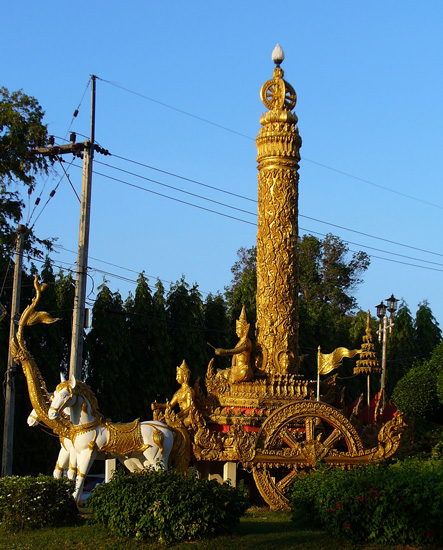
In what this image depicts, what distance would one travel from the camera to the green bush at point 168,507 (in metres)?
7.90

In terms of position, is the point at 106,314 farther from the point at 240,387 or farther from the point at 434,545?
the point at 434,545

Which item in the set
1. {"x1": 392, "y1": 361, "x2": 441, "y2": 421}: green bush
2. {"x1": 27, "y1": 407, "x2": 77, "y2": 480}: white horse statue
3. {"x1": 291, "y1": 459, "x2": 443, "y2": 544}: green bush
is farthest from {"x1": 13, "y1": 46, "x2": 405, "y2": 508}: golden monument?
{"x1": 291, "y1": 459, "x2": 443, "y2": 544}: green bush

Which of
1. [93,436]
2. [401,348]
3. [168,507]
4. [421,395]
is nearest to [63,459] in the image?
[93,436]

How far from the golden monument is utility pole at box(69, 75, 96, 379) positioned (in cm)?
167

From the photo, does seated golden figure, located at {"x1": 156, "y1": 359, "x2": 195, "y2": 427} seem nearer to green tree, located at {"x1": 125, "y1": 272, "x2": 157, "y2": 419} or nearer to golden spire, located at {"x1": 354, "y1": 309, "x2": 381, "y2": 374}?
golden spire, located at {"x1": 354, "y1": 309, "x2": 381, "y2": 374}

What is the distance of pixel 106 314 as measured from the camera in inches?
711

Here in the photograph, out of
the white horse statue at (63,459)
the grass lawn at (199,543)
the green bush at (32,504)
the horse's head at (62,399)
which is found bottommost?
the grass lawn at (199,543)

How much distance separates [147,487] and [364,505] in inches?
88.2

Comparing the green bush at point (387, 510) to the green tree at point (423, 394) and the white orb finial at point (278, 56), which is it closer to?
the green tree at point (423, 394)

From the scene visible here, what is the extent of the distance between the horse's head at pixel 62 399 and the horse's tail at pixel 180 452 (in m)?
1.68

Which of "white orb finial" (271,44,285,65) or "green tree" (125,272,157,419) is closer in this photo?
"white orb finial" (271,44,285,65)

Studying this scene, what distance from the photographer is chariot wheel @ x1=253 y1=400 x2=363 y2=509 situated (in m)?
10.8

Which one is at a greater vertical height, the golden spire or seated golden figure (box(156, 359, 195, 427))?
the golden spire

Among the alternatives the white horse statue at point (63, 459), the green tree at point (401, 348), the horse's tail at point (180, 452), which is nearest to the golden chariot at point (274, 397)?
the horse's tail at point (180, 452)
